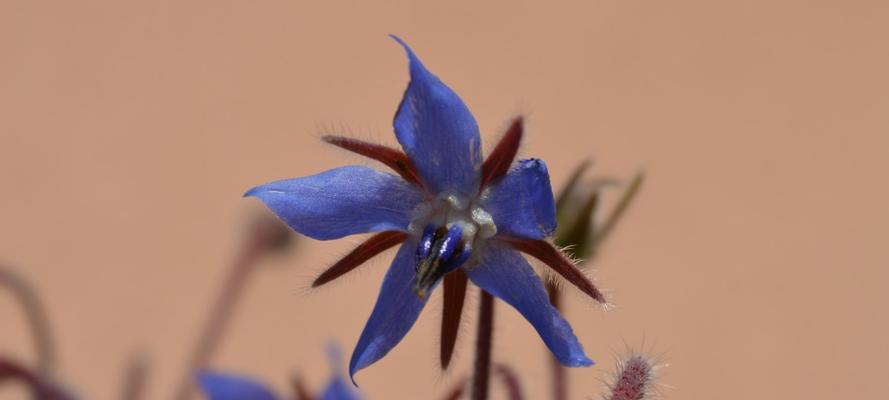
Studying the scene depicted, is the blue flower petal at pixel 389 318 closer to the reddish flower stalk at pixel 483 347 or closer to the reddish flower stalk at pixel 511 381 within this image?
the reddish flower stalk at pixel 483 347

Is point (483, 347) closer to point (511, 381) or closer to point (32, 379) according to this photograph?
point (511, 381)

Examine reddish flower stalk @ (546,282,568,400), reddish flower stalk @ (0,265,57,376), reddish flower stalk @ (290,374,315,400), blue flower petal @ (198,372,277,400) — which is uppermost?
reddish flower stalk @ (546,282,568,400)

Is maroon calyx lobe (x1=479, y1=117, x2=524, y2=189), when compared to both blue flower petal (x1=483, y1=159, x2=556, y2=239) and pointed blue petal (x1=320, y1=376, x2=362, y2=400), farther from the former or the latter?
pointed blue petal (x1=320, y1=376, x2=362, y2=400)

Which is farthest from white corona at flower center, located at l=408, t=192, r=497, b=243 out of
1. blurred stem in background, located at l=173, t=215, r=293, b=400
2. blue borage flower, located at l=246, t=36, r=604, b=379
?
blurred stem in background, located at l=173, t=215, r=293, b=400

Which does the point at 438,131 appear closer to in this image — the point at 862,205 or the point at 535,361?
the point at 535,361

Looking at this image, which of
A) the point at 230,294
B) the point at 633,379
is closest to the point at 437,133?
the point at 633,379

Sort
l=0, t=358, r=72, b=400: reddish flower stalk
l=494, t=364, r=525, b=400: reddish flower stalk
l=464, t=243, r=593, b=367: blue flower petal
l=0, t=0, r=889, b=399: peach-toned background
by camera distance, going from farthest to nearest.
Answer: l=0, t=0, r=889, b=399: peach-toned background
l=0, t=358, r=72, b=400: reddish flower stalk
l=494, t=364, r=525, b=400: reddish flower stalk
l=464, t=243, r=593, b=367: blue flower petal

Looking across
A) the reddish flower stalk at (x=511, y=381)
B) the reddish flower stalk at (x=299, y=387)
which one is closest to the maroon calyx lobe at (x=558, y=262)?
the reddish flower stalk at (x=511, y=381)
